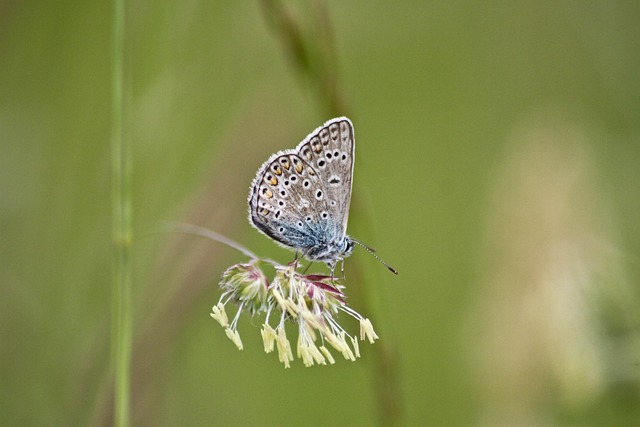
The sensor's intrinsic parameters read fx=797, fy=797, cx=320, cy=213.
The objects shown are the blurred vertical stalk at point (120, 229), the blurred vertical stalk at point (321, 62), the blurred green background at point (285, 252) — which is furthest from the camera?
the blurred green background at point (285, 252)

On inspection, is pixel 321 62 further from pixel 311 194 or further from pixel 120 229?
pixel 120 229

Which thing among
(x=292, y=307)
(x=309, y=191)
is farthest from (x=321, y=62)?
(x=292, y=307)

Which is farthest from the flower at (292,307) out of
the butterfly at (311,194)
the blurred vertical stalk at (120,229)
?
the butterfly at (311,194)

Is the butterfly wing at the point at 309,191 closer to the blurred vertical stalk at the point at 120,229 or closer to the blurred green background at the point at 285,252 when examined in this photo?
the blurred green background at the point at 285,252

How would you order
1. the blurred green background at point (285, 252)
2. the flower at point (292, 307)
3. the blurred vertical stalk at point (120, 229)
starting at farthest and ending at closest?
the blurred green background at point (285, 252)
the flower at point (292, 307)
the blurred vertical stalk at point (120, 229)

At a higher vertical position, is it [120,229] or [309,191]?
[120,229]

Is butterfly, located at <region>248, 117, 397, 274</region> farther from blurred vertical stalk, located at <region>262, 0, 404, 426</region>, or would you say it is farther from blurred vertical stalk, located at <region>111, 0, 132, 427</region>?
blurred vertical stalk, located at <region>111, 0, 132, 427</region>

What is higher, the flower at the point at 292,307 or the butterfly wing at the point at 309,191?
the butterfly wing at the point at 309,191

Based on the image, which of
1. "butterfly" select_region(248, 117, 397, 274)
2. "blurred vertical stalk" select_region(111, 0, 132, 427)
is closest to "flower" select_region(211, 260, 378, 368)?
"blurred vertical stalk" select_region(111, 0, 132, 427)
